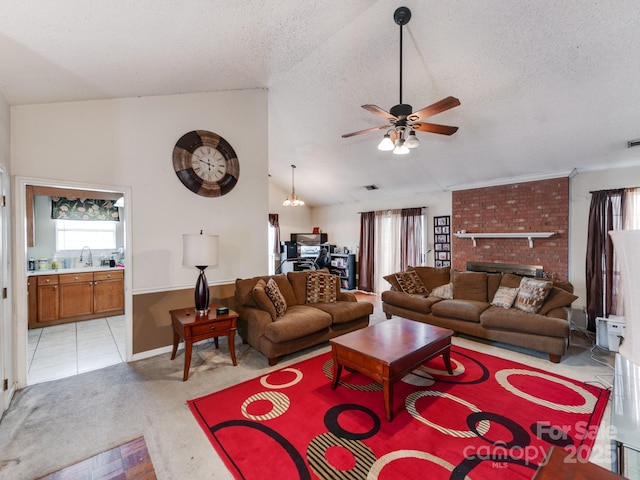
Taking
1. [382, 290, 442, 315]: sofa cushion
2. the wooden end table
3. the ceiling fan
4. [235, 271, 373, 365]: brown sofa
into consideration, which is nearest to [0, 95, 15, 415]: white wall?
the wooden end table

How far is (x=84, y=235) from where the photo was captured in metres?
5.17

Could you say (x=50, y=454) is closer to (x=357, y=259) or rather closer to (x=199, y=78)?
(x=199, y=78)

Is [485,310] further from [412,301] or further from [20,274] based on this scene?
[20,274]

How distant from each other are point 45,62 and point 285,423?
324 centimetres

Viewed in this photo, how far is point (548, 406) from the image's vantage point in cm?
238

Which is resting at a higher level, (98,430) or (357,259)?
(357,259)

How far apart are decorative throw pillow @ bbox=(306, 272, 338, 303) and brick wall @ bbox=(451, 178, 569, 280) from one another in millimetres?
2977

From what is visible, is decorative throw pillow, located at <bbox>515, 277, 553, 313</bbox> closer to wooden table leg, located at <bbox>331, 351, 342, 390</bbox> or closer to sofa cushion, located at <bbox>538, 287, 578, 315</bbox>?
sofa cushion, located at <bbox>538, 287, 578, 315</bbox>

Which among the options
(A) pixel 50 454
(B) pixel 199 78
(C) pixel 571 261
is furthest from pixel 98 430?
(C) pixel 571 261

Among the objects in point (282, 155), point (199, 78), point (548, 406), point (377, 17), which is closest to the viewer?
point (548, 406)

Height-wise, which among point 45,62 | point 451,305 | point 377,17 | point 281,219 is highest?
point 377,17

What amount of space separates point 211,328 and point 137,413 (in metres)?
0.88

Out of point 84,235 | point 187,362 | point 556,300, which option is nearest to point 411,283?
point 556,300

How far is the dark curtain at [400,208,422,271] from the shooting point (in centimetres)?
648
